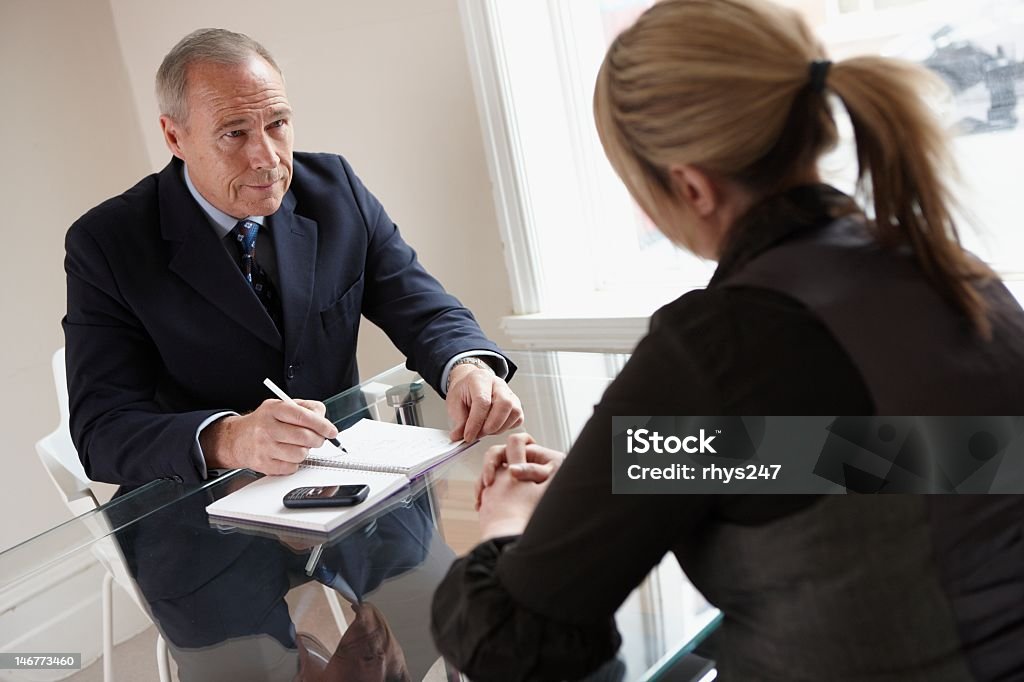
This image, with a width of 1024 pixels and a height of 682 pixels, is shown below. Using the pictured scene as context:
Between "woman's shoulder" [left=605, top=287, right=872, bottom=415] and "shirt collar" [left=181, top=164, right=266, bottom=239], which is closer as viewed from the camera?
"woman's shoulder" [left=605, top=287, right=872, bottom=415]

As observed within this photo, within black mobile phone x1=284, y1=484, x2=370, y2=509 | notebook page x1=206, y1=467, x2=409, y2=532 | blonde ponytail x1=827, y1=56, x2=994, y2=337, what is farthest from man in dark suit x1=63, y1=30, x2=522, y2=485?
blonde ponytail x1=827, y1=56, x2=994, y2=337

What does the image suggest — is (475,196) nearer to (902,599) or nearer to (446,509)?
(446,509)

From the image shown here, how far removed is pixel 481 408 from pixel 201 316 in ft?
2.30

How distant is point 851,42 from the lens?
8.14ft

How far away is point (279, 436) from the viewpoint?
1637mm

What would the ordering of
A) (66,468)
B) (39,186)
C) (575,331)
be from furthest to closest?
1. (39,186)
2. (575,331)
3. (66,468)

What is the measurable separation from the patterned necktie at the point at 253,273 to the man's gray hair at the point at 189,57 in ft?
0.83

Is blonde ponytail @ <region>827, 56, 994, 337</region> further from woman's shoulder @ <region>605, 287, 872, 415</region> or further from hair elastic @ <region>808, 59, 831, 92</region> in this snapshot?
woman's shoulder @ <region>605, 287, 872, 415</region>

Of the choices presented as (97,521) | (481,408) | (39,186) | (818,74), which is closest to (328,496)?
(481,408)

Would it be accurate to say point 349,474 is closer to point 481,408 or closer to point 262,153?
point 481,408

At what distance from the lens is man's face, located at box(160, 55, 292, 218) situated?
1.98 metres

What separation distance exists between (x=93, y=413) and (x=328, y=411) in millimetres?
439

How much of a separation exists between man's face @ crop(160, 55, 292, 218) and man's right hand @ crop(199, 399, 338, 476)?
57 cm

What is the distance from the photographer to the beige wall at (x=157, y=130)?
2.86m
